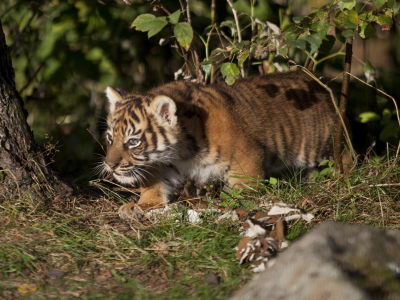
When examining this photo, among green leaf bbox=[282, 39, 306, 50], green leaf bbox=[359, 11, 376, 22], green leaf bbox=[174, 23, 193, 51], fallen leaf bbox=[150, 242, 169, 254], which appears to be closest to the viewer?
fallen leaf bbox=[150, 242, 169, 254]

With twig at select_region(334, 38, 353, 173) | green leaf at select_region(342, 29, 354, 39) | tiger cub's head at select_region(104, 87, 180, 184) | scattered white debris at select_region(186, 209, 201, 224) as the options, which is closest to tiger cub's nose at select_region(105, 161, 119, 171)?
tiger cub's head at select_region(104, 87, 180, 184)

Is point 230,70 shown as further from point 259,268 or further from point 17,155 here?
point 17,155

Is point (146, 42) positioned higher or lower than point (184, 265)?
higher

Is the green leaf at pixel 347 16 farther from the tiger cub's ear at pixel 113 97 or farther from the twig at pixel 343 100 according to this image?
the tiger cub's ear at pixel 113 97

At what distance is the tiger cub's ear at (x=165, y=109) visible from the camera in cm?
369

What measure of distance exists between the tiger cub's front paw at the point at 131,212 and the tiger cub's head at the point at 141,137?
28 centimetres

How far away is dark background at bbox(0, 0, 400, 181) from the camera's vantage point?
546 centimetres

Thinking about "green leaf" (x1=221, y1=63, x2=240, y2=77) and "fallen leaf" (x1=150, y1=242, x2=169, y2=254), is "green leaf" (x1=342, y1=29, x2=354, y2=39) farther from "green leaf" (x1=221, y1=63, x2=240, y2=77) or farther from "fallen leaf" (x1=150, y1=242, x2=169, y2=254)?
"fallen leaf" (x1=150, y1=242, x2=169, y2=254)

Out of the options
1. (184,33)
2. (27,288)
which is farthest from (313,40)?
(27,288)

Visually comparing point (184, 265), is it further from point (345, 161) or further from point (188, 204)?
point (345, 161)

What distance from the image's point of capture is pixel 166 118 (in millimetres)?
3820

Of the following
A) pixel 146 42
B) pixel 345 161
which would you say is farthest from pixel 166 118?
pixel 146 42

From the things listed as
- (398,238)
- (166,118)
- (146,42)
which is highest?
(146,42)

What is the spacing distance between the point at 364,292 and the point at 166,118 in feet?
7.61
